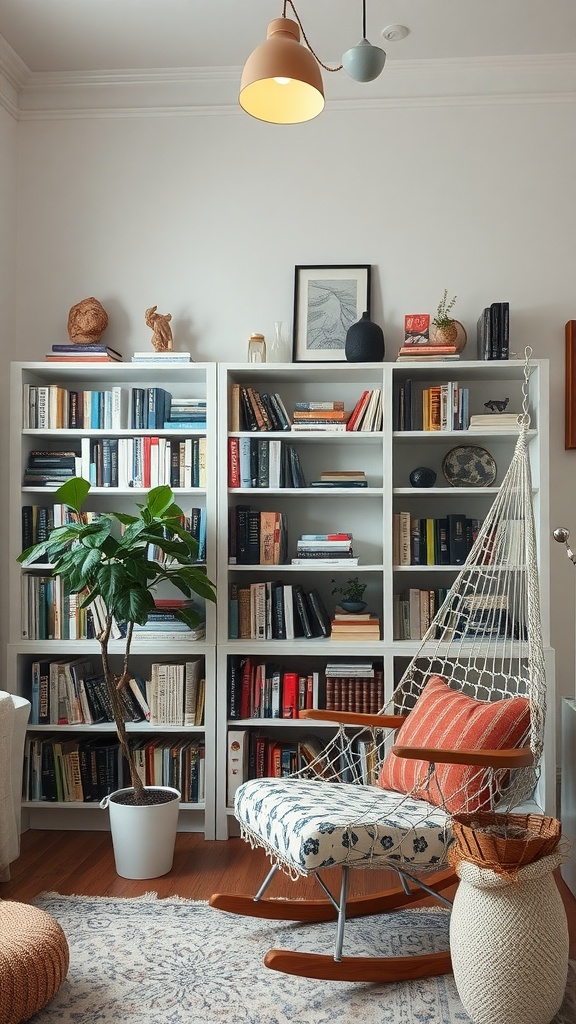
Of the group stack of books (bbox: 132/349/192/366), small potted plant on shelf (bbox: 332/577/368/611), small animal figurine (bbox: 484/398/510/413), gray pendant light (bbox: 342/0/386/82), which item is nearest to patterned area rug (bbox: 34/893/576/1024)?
small potted plant on shelf (bbox: 332/577/368/611)

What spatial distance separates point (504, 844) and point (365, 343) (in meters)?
2.16

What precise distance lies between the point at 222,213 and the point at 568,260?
5.14 ft

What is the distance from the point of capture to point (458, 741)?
2684mm

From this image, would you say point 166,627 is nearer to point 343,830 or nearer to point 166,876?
point 166,876

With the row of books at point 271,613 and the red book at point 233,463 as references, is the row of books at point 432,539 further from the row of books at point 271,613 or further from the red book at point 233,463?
the red book at point 233,463

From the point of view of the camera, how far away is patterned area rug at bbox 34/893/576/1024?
2.29 metres

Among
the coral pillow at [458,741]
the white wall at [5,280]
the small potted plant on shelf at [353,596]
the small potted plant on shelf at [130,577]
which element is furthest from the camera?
the white wall at [5,280]

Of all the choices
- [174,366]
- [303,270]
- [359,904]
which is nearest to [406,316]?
[303,270]

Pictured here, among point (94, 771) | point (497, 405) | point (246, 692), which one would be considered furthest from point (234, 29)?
point (94, 771)

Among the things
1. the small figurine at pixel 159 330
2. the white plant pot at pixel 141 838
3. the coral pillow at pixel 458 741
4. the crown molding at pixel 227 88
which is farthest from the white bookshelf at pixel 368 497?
the crown molding at pixel 227 88

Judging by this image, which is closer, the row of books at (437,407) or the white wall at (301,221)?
the row of books at (437,407)

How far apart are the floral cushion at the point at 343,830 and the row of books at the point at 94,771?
108 centimetres

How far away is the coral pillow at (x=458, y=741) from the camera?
259 cm

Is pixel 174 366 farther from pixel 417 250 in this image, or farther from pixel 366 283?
pixel 417 250
